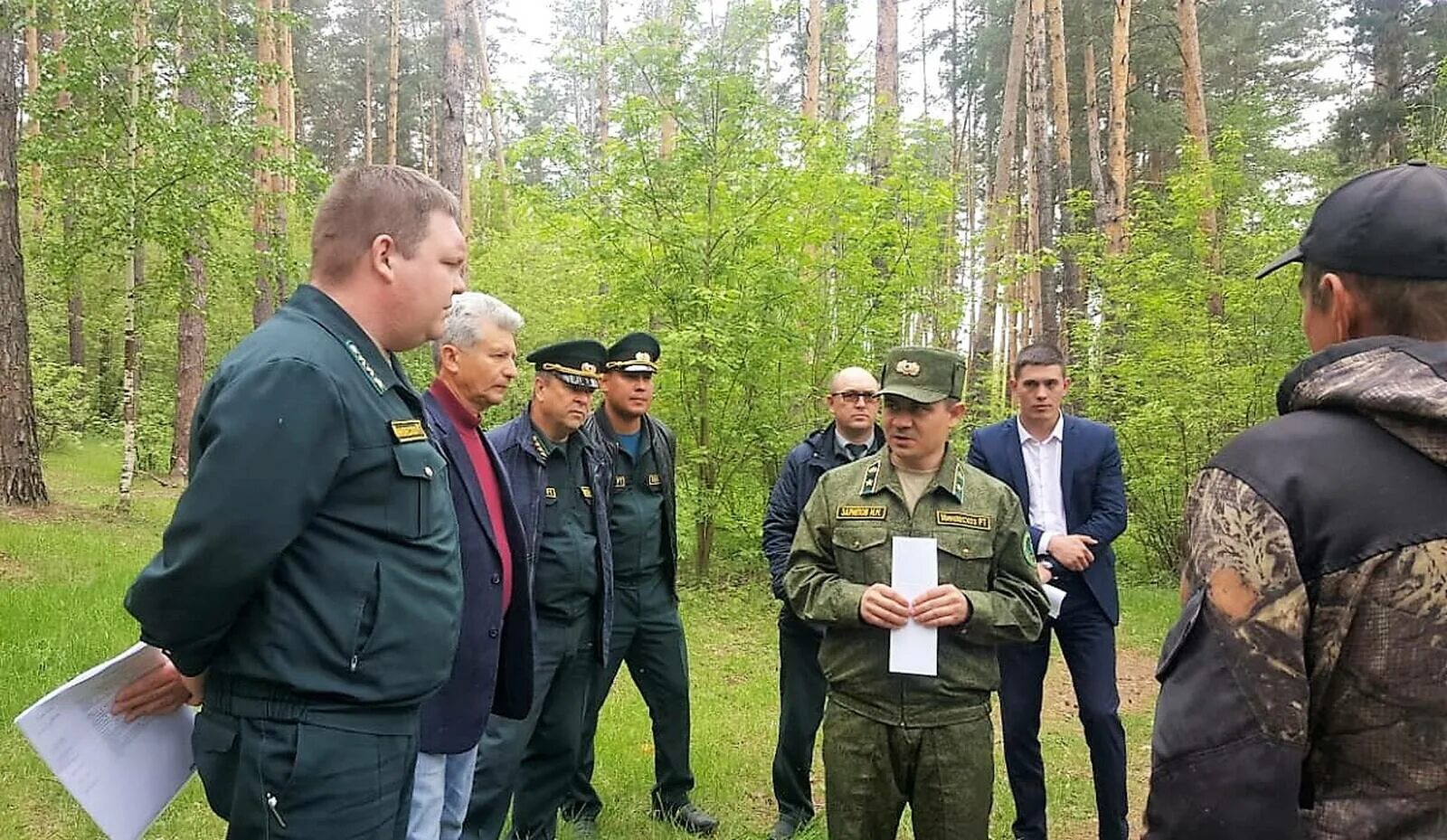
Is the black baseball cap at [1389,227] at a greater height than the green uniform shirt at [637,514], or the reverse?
the black baseball cap at [1389,227]

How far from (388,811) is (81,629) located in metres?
5.62

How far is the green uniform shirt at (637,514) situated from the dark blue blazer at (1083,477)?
156 centimetres

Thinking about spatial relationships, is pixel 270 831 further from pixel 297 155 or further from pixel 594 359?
pixel 297 155

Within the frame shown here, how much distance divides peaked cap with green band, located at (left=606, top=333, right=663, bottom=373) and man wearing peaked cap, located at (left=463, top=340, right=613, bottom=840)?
1.32 ft

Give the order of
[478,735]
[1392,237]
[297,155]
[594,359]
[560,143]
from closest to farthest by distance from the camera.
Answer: [1392,237], [478,735], [594,359], [560,143], [297,155]

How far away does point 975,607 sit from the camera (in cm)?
279

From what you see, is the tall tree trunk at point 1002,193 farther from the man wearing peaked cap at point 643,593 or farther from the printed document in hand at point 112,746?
the printed document in hand at point 112,746

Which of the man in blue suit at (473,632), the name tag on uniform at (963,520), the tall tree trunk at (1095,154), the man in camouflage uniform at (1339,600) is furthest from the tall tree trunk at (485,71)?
the man in camouflage uniform at (1339,600)

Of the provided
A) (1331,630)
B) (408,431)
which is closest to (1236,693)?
(1331,630)

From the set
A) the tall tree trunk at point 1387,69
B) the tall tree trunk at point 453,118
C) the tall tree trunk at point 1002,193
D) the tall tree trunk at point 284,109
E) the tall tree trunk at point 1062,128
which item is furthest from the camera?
the tall tree trunk at point 1387,69

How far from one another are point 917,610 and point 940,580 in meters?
0.18

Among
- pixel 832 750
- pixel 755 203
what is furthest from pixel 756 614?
pixel 832 750

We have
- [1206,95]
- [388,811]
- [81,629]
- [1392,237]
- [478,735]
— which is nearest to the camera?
[1392,237]

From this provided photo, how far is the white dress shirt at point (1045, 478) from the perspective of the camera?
4.20m
